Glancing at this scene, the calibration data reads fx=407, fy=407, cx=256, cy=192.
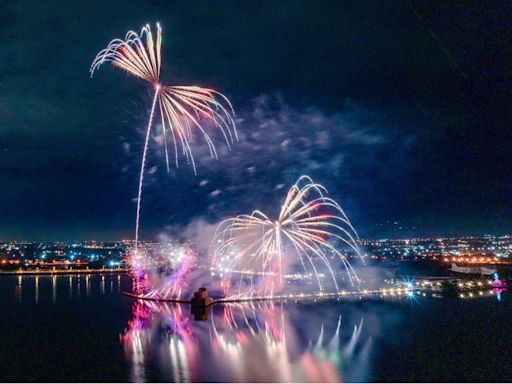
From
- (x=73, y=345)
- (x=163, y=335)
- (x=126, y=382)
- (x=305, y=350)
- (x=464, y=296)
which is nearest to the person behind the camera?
(x=126, y=382)

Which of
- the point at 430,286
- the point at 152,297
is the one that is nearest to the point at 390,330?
the point at 152,297

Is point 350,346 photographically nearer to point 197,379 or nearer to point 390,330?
point 390,330

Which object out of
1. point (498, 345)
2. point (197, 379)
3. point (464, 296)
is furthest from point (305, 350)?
point (464, 296)

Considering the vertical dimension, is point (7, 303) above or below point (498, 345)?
above

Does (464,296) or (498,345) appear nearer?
(498,345)

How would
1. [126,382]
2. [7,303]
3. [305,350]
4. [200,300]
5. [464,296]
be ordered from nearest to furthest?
[126,382]
[305,350]
[200,300]
[7,303]
[464,296]

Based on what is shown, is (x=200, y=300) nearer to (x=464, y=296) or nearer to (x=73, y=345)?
(x=73, y=345)
